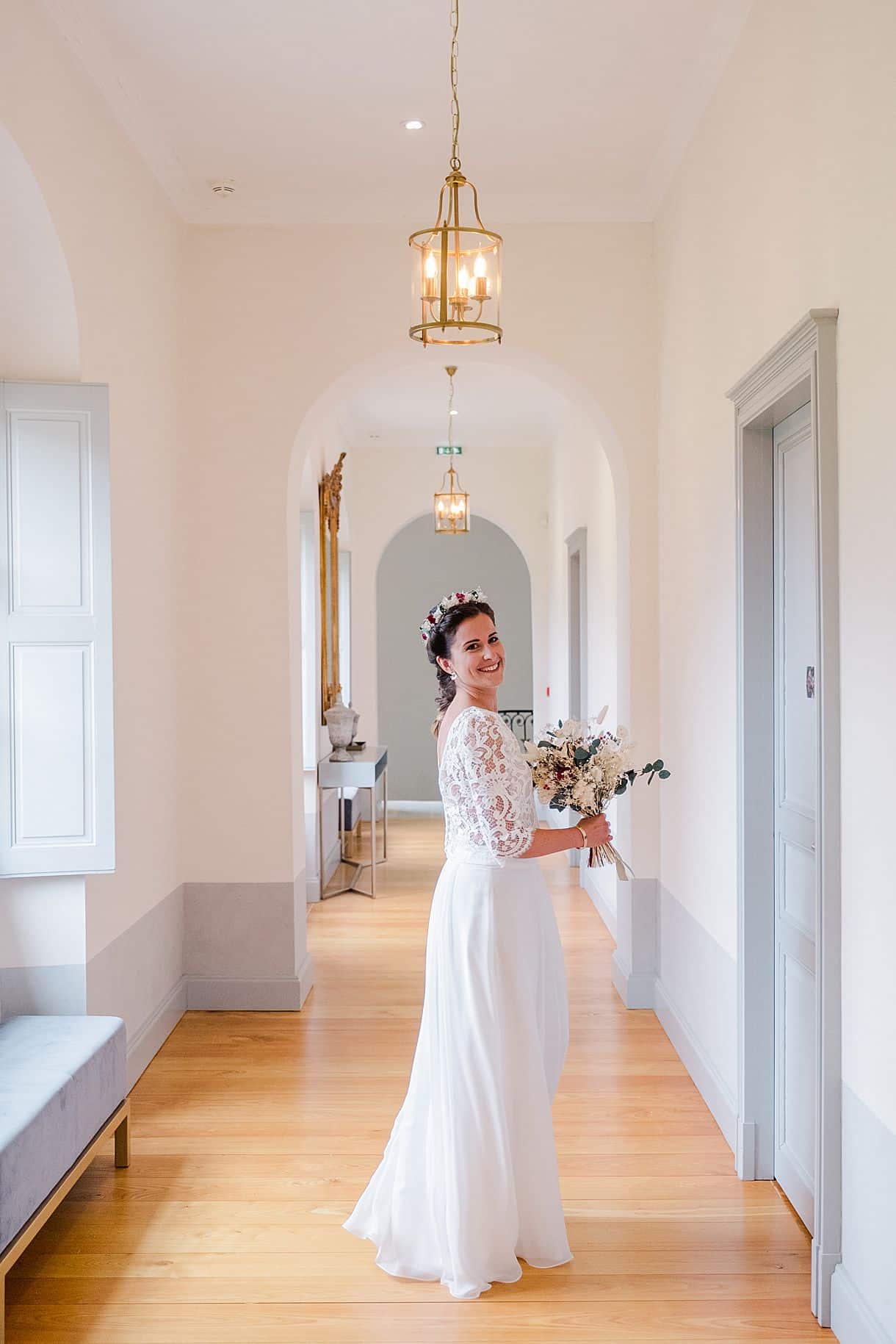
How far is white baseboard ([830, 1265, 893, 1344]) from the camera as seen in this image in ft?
7.97

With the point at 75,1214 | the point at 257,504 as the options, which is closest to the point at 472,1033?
the point at 75,1214

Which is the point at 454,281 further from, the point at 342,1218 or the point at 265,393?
the point at 342,1218

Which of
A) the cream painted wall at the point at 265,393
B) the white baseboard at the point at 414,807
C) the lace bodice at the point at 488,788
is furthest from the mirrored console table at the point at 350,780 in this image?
the lace bodice at the point at 488,788

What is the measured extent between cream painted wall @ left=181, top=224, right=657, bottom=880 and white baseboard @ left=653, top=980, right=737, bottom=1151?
178cm

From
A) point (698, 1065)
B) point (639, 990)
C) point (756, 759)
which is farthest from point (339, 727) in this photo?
point (756, 759)

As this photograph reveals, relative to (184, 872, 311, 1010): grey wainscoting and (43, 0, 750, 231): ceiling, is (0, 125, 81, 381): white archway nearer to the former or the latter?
(43, 0, 750, 231): ceiling

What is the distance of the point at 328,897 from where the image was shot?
25.7ft

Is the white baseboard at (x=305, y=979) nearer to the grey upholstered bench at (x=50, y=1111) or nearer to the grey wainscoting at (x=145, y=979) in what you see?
the grey wainscoting at (x=145, y=979)

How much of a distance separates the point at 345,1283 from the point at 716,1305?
930mm

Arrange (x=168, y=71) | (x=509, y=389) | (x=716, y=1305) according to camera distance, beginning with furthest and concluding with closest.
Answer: (x=509, y=389), (x=168, y=71), (x=716, y=1305)

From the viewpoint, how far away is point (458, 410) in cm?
964

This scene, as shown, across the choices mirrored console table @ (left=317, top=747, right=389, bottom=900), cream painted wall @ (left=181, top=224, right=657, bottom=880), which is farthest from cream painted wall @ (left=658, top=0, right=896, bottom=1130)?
mirrored console table @ (left=317, top=747, right=389, bottom=900)

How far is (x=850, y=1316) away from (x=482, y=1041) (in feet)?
3.32

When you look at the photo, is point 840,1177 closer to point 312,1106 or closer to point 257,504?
point 312,1106
